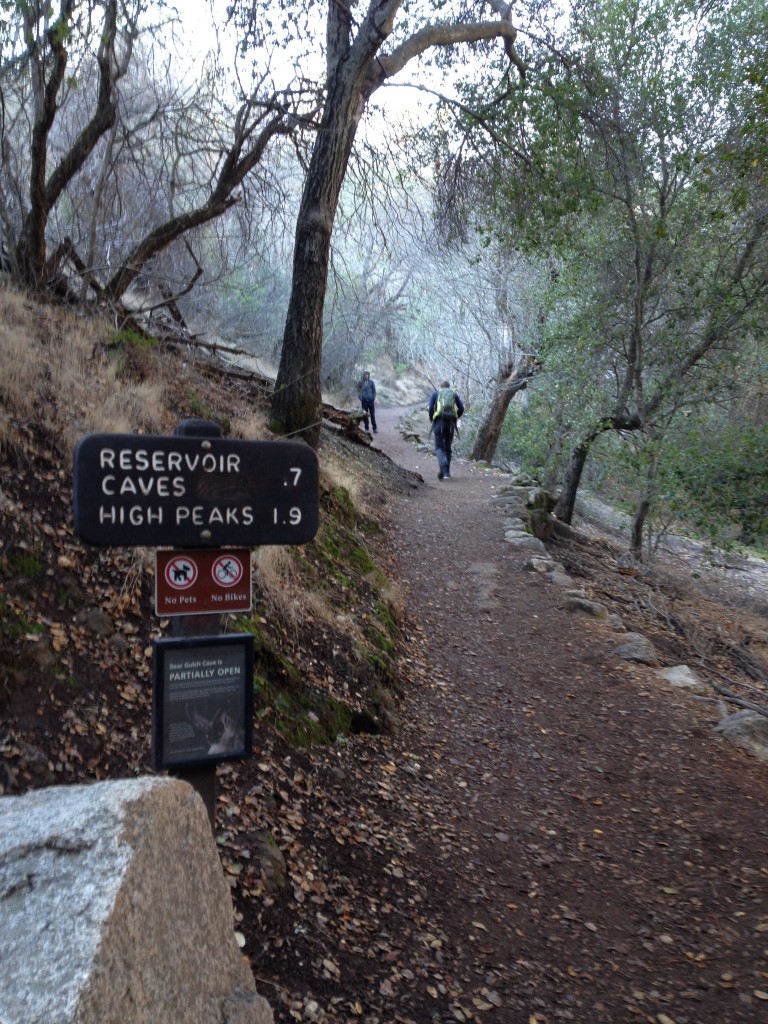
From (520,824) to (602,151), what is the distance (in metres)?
10.7

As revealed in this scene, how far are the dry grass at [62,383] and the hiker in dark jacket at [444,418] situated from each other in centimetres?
954

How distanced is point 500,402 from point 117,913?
21.6 meters

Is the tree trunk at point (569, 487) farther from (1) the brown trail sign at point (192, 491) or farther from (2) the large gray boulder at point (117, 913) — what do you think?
(2) the large gray boulder at point (117, 913)

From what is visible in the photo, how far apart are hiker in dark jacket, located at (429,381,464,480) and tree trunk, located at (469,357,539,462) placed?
183 inches

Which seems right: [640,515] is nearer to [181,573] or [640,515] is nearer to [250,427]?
[250,427]

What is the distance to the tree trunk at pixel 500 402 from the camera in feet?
73.1

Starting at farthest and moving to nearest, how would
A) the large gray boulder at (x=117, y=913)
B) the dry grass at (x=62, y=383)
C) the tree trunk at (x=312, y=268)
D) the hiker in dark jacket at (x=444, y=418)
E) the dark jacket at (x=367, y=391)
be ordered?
the dark jacket at (x=367, y=391) → the hiker in dark jacket at (x=444, y=418) → the tree trunk at (x=312, y=268) → the dry grass at (x=62, y=383) → the large gray boulder at (x=117, y=913)

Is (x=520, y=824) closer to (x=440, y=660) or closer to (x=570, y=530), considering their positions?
(x=440, y=660)

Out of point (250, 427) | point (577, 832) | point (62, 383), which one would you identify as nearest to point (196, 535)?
point (577, 832)

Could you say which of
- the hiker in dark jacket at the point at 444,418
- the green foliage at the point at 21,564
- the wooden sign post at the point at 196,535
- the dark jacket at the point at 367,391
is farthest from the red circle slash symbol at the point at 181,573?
the dark jacket at the point at 367,391

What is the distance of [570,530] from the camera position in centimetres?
1614

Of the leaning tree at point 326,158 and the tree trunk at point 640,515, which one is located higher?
the leaning tree at point 326,158

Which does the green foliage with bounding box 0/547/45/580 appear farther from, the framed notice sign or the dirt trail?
the dirt trail

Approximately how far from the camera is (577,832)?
5.16 metres
